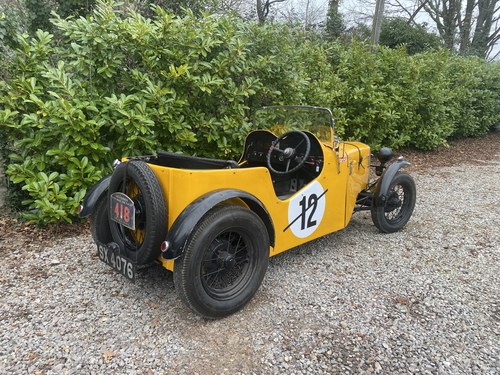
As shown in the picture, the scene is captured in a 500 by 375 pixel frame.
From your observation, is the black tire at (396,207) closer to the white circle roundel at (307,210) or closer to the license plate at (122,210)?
Result: the white circle roundel at (307,210)

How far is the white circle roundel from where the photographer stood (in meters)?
3.22

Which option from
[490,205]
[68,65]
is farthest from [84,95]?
[490,205]

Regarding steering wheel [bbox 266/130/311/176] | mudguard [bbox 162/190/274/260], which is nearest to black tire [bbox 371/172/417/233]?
steering wheel [bbox 266/130/311/176]

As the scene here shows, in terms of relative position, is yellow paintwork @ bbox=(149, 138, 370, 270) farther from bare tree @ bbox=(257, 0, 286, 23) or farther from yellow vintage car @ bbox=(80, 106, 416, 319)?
bare tree @ bbox=(257, 0, 286, 23)

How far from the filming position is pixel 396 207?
169 inches

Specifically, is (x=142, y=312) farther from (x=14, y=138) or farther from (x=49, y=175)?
(x=14, y=138)

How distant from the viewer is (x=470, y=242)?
4.23 m

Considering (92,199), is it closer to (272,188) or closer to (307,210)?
(272,188)

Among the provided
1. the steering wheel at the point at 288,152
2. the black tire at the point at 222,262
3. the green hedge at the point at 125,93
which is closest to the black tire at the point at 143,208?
the black tire at the point at 222,262

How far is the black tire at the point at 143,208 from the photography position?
8.02 feet

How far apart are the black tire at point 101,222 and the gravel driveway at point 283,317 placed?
1.26ft

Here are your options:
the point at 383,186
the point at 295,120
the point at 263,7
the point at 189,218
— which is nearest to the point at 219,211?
the point at 189,218

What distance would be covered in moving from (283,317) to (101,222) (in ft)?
5.35

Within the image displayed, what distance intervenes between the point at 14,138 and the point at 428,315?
4246 mm
